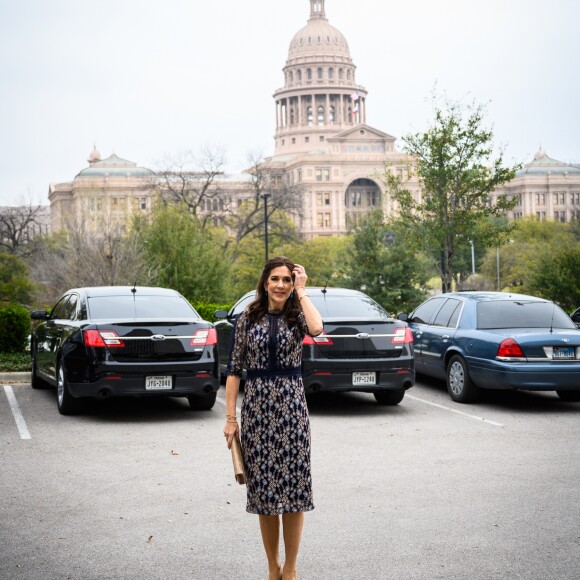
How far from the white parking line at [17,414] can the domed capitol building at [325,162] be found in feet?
388

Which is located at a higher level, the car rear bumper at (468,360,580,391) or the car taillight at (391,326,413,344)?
the car taillight at (391,326,413,344)

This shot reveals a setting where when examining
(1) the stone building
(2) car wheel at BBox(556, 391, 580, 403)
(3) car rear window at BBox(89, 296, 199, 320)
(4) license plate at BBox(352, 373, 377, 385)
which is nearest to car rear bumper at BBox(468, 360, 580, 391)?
(2) car wheel at BBox(556, 391, 580, 403)

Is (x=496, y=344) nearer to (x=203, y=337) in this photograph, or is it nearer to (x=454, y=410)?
(x=454, y=410)

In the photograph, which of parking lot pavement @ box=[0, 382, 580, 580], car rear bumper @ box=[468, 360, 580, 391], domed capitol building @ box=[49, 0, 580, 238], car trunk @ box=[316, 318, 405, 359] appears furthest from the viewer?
domed capitol building @ box=[49, 0, 580, 238]

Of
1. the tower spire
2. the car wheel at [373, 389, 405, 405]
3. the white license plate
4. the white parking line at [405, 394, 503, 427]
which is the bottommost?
the white parking line at [405, 394, 503, 427]

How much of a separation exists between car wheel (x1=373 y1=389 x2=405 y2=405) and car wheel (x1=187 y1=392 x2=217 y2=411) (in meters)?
2.26

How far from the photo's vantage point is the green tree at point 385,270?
38.2m

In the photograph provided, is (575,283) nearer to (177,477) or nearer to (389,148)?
(177,477)

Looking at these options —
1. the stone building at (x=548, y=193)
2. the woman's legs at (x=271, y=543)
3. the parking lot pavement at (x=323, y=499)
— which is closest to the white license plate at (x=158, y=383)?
the parking lot pavement at (x=323, y=499)

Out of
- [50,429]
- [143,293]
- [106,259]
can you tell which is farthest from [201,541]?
[106,259]

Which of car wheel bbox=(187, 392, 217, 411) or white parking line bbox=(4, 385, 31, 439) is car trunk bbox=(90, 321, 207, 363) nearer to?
car wheel bbox=(187, 392, 217, 411)

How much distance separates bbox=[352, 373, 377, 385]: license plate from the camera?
453 inches

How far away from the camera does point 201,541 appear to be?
19.6ft

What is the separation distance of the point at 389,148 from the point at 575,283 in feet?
416
